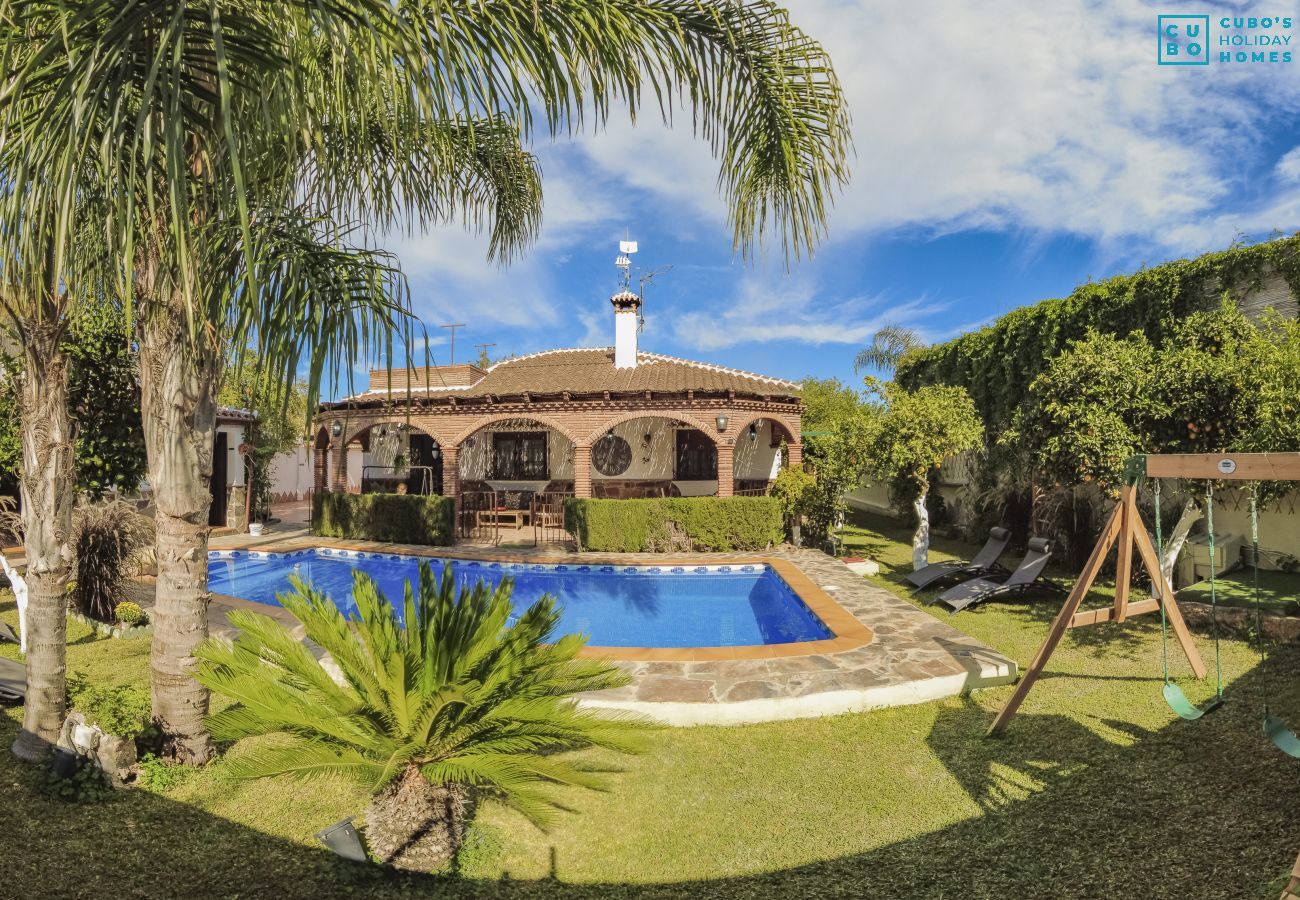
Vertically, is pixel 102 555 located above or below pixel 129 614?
above

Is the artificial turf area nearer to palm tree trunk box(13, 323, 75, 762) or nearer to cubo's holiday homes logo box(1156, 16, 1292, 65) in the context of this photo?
palm tree trunk box(13, 323, 75, 762)

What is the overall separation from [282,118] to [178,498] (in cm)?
276

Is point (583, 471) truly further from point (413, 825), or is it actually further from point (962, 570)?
point (413, 825)

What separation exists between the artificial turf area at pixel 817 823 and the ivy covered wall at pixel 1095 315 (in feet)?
25.0

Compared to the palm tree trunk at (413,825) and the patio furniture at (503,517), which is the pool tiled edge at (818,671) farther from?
the patio furniture at (503,517)

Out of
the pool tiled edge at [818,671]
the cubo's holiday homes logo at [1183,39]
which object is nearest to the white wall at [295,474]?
the pool tiled edge at [818,671]

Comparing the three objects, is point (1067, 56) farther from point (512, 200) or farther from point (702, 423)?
point (702, 423)

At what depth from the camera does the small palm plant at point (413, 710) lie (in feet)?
10.6

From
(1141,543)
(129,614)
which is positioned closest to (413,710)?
(1141,543)

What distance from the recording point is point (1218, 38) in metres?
7.42

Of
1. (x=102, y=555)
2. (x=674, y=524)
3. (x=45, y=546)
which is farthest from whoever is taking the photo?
(x=674, y=524)

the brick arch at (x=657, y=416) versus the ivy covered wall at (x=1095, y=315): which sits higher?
the ivy covered wall at (x=1095, y=315)

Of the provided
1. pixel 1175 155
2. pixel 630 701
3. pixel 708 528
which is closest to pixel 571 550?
pixel 708 528

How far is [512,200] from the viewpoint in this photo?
18.7 ft
